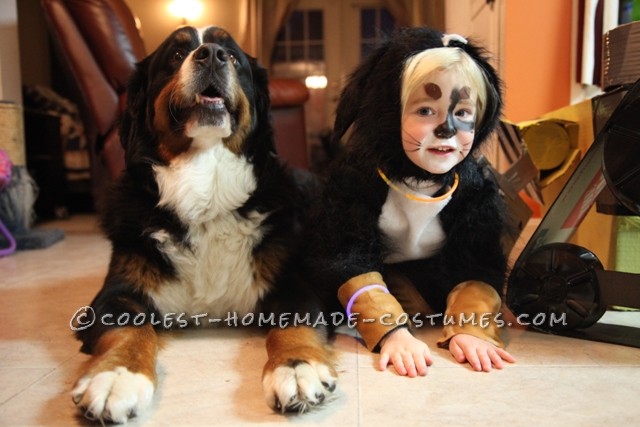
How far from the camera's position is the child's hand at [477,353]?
1254 mm

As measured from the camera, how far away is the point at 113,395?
0.98 meters

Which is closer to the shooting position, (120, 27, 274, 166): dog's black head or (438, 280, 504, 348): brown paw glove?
(438, 280, 504, 348): brown paw glove

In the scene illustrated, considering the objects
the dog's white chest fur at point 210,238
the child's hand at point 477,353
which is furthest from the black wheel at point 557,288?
the dog's white chest fur at point 210,238

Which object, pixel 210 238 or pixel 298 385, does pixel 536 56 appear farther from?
pixel 298 385

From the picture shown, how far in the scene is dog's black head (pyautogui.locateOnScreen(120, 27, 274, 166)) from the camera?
1479 millimetres

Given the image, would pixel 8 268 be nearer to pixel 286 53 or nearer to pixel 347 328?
pixel 347 328

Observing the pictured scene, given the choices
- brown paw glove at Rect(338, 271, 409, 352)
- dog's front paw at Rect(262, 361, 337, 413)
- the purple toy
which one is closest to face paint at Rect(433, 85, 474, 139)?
brown paw glove at Rect(338, 271, 409, 352)

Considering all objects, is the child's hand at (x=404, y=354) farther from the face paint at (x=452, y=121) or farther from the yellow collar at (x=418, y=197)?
the face paint at (x=452, y=121)

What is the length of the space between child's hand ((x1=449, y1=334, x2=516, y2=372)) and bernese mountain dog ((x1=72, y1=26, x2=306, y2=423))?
54 centimetres

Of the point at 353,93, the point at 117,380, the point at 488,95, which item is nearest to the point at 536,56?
the point at 488,95

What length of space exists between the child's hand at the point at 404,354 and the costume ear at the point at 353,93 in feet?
1.92

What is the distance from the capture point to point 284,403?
1.01 meters

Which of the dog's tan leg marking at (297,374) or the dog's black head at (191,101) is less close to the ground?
the dog's black head at (191,101)

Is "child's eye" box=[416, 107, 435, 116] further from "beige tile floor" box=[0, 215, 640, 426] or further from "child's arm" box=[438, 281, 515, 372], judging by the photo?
"beige tile floor" box=[0, 215, 640, 426]
